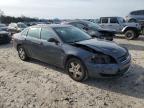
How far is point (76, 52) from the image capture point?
230 inches

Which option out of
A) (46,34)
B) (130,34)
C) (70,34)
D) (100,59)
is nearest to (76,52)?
(100,59)

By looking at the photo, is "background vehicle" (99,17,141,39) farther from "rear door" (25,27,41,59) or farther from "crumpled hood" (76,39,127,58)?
"crumpled hood" (76,39,127,58)

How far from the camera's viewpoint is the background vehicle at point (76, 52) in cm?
557

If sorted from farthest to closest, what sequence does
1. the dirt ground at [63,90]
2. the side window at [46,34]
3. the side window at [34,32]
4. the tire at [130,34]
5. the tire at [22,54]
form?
the tire at [130,34] → the tire at [22,54] → the side window at [34,32] → the side window at [46,34] → the dirt ground at [63,90]

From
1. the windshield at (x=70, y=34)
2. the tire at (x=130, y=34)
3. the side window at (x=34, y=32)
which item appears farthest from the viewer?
the tire at (x=130, y=34)

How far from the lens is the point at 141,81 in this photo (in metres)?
5.93

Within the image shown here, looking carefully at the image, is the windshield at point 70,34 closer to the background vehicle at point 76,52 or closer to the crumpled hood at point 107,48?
the background vehicle at point 76,52

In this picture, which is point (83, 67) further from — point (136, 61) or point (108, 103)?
point (136, 61)

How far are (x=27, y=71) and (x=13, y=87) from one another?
143 centimetres

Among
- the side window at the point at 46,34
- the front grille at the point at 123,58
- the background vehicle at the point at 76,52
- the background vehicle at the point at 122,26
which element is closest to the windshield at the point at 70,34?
the background vehicle at the point at 76,52

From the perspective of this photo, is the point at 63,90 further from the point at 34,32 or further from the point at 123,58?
the point at 34,32

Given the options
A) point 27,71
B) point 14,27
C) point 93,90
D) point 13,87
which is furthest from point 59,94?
point 14,27

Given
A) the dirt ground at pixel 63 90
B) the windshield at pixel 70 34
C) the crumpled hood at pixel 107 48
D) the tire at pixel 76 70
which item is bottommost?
the dirt ground at pixel 63 90

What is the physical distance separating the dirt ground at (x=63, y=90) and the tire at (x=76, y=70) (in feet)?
0.50
